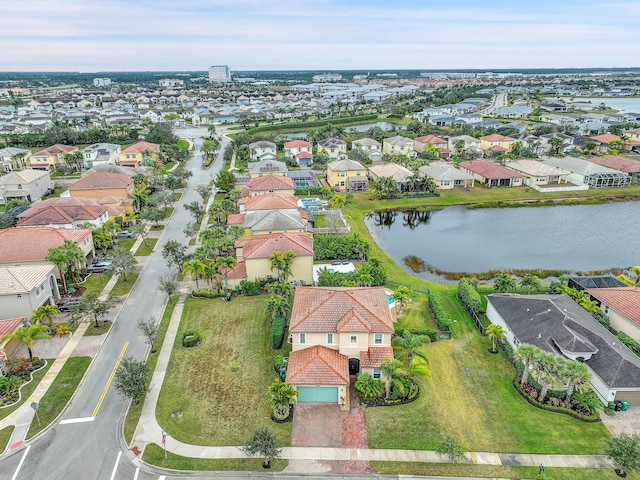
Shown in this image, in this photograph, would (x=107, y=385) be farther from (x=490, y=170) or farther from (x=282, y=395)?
(x=490, y=170)

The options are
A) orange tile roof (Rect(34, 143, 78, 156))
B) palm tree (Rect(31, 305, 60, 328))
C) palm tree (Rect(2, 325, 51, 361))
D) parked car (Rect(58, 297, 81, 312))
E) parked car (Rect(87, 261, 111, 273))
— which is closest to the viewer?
palm tree (Rect(2, 325, 51, 361))

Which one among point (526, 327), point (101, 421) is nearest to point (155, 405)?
point (101, 421)

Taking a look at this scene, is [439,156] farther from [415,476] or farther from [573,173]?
[415,476]

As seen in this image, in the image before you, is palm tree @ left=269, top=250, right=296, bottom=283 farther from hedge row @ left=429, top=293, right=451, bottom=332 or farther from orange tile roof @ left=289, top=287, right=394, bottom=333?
hedge row @ left=429, top=293, right=451, bottom=332

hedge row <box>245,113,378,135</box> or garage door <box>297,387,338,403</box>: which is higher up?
hedge row <box>245,113,378,135</box>

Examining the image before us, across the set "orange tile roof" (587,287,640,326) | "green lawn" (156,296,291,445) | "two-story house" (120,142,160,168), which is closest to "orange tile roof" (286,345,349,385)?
"green lawn" (156,296,291,445)

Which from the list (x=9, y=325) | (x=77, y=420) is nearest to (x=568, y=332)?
(x=77, y=420)

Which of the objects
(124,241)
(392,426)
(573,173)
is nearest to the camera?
(392,426)

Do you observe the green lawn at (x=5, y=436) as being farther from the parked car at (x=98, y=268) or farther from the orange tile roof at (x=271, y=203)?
the orange tile roof at (x=271, y=203)
